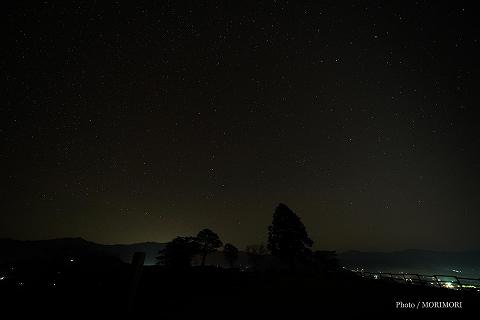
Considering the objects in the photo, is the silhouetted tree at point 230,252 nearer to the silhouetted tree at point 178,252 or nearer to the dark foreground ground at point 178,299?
the silhouetted tree at point 178,252

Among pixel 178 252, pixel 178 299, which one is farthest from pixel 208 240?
pixel 178 299

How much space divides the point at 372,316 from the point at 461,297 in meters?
5.91

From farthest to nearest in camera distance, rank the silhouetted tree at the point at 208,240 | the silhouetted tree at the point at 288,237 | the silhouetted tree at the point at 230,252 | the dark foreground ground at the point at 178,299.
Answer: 1. the silhouetted tree at the point at 230,252
2. the silhouetted tree at the point at 208,240
3. the silhouetted tree at the point at 288,237
4. the dark foreground ground at the point at 178,299

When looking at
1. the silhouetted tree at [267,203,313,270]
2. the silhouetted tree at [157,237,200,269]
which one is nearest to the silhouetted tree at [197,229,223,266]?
the silhouetted tree at [157,237,200,269]

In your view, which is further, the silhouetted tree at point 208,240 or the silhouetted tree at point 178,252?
the silhouetted tree at point 208,240

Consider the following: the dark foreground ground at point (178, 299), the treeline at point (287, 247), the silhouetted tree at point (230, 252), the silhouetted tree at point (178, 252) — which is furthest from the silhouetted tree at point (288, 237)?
the silhouetted tree at point (230, 252)

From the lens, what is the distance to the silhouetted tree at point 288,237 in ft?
110

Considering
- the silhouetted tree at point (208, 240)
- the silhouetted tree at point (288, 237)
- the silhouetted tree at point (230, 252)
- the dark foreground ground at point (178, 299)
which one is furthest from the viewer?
the silhouetted tree at point (230, 252)

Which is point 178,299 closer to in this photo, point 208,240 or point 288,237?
point 288,237

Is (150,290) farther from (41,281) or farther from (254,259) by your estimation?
(254,259)

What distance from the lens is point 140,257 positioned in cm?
469

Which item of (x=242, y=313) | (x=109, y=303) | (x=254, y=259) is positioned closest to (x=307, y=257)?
(x=242, y=313)

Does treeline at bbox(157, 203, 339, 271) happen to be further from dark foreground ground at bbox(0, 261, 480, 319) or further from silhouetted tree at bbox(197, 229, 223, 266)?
dark foreground ground at bbox(0, 261, 480, 319)

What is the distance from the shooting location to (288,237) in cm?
3378
